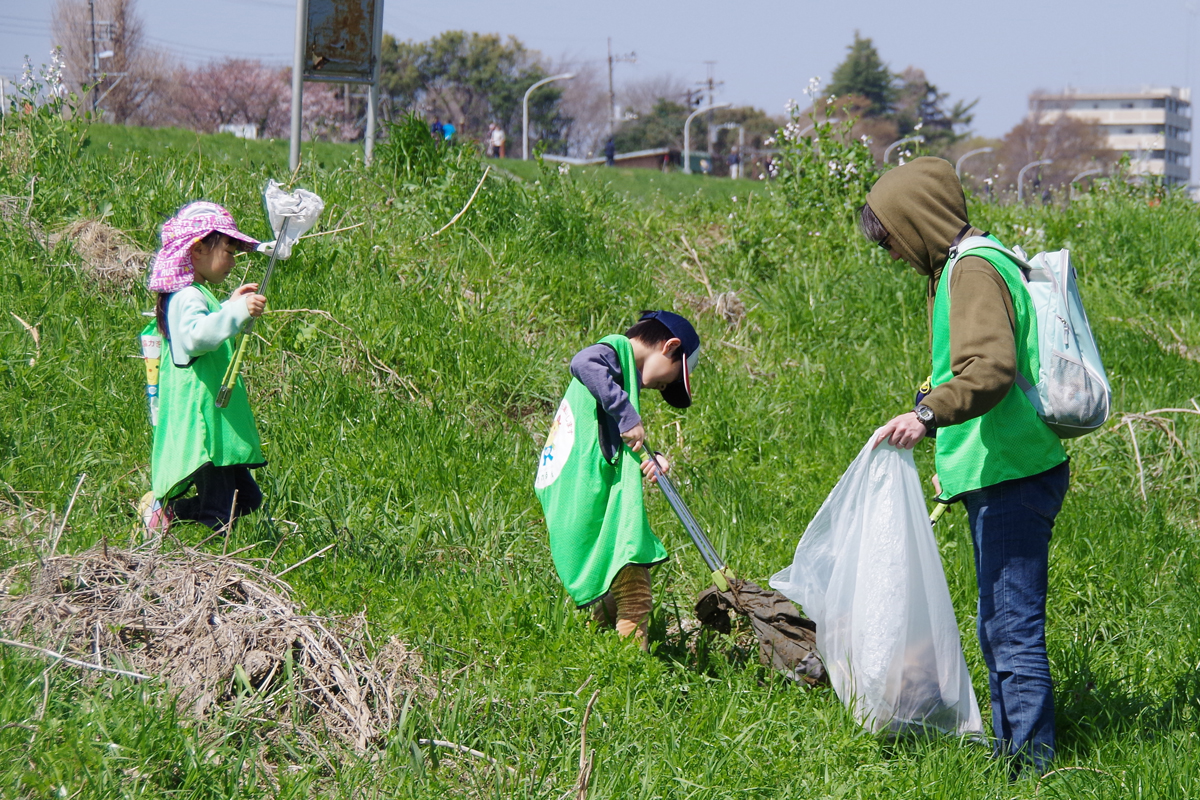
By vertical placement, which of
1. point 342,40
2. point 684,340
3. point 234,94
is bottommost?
point 684,340

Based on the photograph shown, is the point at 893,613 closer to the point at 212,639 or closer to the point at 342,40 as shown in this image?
the point at 212,639

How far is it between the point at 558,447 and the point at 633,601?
588 mm

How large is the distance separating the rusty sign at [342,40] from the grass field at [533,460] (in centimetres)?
80

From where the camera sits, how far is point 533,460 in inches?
203

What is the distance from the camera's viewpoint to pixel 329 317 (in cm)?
569

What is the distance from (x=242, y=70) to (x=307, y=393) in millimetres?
60913

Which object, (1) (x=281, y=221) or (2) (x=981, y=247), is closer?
(2) (x=981, y=247)

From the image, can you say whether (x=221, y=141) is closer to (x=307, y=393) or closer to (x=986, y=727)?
(x=307, y=393)

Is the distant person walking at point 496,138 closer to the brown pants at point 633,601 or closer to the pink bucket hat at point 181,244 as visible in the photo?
the pink bucket hat at point 181,244

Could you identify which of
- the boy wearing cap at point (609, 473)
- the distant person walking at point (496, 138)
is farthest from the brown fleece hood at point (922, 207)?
the distant person walking at point (496, 138)

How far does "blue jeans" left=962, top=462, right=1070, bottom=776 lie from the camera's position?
9.42 feet

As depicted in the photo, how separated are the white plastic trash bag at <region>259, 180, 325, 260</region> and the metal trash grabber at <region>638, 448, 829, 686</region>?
1520mm

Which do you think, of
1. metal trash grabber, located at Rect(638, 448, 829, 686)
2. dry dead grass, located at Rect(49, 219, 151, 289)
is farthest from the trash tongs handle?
dry dead grass, located at Rect(49, 219, 151, 289)

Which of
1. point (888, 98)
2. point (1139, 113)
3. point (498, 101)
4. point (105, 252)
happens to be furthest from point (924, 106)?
point (105, 252)
